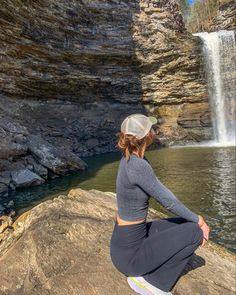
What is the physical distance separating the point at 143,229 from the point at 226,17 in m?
45.0

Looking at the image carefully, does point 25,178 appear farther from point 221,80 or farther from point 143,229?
point 221,80

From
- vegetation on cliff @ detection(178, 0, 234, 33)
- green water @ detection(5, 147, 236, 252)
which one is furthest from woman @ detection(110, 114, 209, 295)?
vegetation on cliff @ detection(178, 0, 234, 33)

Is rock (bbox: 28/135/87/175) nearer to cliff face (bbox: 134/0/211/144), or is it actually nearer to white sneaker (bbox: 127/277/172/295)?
white sneaker (bbox: 127/277/172/295)

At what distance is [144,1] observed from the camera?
109ft

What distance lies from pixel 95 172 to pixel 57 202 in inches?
541

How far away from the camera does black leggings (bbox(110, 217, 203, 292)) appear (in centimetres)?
383

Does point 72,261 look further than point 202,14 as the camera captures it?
No

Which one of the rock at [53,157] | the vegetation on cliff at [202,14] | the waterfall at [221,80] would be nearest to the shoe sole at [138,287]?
the rock at [53,157]

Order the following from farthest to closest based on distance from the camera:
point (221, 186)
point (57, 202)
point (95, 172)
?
1. point (95, 172)
2. point (221, 186)
3. point (57, 202)

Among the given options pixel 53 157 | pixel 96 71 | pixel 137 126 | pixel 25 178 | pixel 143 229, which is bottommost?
pixel 25 178

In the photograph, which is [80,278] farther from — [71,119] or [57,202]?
[71,119]

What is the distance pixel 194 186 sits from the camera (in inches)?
555

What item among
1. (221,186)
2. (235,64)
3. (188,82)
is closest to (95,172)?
(221,186)

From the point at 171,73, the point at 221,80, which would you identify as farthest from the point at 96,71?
the point at 221,80
